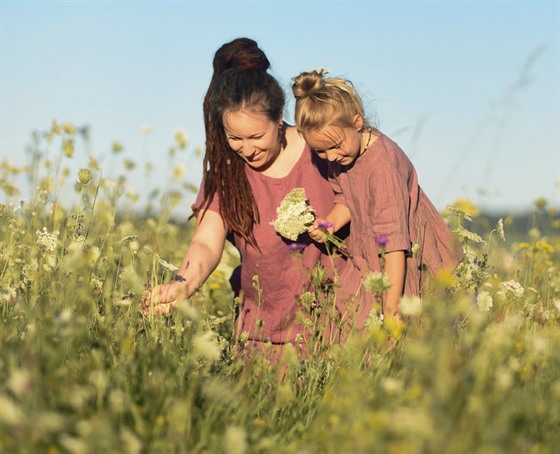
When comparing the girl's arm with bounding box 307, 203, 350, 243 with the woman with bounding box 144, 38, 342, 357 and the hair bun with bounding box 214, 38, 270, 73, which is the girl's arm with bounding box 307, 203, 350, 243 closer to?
the woman with bounding box 144, 38, 342, 357

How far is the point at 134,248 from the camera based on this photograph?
3662 mm

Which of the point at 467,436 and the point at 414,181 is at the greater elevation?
the point at 414,181

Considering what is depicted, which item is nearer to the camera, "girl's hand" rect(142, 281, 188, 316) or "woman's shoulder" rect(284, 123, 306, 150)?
"girl's hand" rect(142, 281, 188, 316)

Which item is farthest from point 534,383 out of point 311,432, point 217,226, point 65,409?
point 217,226

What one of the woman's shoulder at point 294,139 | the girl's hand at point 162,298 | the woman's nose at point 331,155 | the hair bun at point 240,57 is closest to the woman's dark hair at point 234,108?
the hair bun at point 240,57

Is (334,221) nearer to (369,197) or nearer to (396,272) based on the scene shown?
(369,197)

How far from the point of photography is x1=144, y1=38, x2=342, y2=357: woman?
4279 mm

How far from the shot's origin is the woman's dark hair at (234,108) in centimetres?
420

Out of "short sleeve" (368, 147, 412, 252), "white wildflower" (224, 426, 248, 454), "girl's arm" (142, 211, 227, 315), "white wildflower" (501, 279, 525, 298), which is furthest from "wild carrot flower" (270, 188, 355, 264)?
"white wildflower" (224, 426, 248, 454)

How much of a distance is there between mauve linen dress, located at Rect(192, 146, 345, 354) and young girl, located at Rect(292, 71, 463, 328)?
0.13 meters

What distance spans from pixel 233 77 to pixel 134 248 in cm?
109

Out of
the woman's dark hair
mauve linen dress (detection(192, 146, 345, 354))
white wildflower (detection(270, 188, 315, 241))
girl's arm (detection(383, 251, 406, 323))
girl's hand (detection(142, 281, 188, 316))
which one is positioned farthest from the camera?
mauve linen dress (detection(192, 146, 345, 354))

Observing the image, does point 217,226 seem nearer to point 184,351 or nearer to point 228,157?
point 228,157

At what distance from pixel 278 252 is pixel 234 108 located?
2.74 feet
